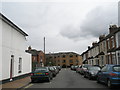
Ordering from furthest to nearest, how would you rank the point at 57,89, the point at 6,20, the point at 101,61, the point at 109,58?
the point at 101,61
the point at 109,58
the point at 6,20
the point at 57,89

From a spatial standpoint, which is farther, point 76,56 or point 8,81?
point 76,56

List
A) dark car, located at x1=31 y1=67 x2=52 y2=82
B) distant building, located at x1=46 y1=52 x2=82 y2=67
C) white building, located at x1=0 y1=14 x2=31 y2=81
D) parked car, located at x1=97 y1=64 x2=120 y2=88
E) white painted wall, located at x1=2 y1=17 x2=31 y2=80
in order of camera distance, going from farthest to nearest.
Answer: distant building, located at x1=46 y1=52 x2=82 y2=67, dark car, located at x1=31 y1=67 x2=52 y2=82, white painted wall, located at x1=2 y1=17 x2=31 y2=80, white building, located at x1=0 y1=14 x2=31 y2=81, parked car, located at x1=97 y1=64 x2=120 y2=88

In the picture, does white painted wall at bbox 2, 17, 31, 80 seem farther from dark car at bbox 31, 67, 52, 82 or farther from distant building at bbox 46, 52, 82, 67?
distant building at bbox 46, 52, 82, 67

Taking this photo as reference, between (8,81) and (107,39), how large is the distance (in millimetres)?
18363

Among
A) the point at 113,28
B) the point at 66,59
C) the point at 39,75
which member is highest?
the point at 113,28

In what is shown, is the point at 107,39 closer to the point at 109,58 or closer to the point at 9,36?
the point at 109,58

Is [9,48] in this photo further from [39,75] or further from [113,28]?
[113,28]

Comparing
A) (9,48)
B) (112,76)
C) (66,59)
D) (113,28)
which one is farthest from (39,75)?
(66,59)

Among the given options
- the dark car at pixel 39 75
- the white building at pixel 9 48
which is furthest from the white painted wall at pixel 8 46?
the dark car at pixel 39 75

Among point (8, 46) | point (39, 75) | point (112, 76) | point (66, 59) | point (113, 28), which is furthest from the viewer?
point (66, 59)

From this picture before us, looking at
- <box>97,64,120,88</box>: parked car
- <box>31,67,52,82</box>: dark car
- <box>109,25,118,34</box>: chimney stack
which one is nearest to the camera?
<box>97,64,120,88</box>: parked car

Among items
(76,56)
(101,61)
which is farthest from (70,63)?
(101,61)

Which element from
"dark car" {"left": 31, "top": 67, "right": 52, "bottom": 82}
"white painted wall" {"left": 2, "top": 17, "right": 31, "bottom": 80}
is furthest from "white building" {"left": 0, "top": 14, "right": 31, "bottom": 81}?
"dark car" {"left": 31, "top": 67, "right": 52, "bottom": 82}

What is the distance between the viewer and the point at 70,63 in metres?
110
